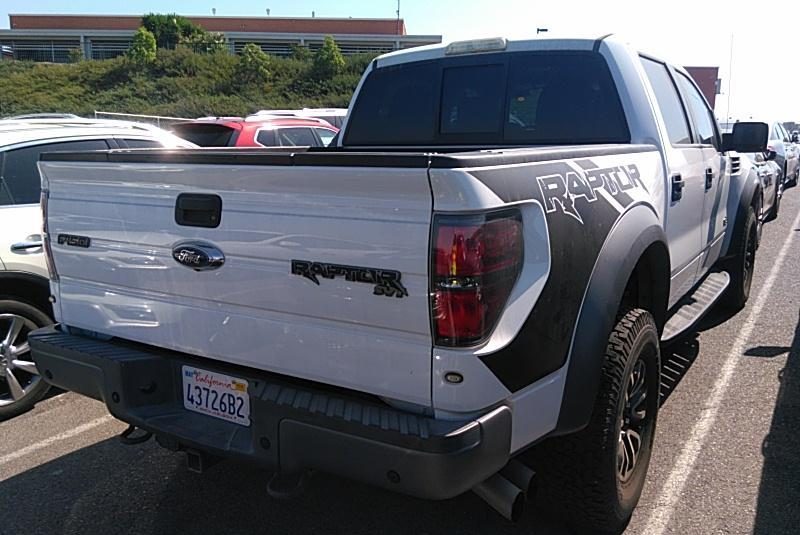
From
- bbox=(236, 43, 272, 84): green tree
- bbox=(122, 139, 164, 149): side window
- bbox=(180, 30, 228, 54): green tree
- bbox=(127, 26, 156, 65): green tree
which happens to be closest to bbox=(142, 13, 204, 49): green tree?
bbox=(180, 30, 228, 54): green tree

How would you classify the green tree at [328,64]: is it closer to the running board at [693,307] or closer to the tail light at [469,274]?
the running board at [693,307]

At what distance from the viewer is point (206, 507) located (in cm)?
319

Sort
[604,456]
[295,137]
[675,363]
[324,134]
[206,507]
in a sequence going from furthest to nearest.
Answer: [324,134]
[295,137]
[675,363]
[206,507]
[604,456]

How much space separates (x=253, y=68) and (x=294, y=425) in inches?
2376

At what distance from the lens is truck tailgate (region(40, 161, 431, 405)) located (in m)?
2.07

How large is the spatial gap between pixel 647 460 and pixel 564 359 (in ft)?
3.63

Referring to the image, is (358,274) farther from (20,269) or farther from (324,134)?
(324,134)

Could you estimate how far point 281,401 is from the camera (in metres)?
2.29

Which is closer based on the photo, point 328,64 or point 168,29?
point 328,64

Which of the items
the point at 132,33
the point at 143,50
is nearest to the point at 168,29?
the point at 132,33

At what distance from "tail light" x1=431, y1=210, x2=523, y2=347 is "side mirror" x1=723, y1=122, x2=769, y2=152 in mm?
3629

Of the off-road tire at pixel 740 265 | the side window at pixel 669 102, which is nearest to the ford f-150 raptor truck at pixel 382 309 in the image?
the side window at pixel 669 102

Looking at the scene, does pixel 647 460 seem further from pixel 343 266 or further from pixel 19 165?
pixel 19 165

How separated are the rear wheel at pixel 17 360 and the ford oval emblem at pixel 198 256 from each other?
2277mm
